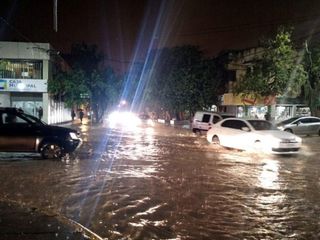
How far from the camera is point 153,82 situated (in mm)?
54656

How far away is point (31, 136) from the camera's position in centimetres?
1574

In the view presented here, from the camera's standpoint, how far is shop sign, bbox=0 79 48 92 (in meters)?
47.5

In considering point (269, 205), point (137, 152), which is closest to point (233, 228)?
point (269, 205)

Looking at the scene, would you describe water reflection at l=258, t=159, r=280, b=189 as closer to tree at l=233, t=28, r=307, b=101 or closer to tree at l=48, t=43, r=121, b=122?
tree at l=233, t=28, r=307, b=101

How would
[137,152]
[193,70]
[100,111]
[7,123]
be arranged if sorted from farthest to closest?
[100,111]
[193,70]
[137,152]
[7,123]

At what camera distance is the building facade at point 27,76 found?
156 feet

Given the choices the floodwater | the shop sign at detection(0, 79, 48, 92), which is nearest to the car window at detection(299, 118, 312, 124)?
the floodwater

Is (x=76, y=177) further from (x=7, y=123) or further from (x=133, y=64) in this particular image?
(x=133, y=64)

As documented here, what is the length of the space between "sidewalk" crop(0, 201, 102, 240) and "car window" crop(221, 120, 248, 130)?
13805mm

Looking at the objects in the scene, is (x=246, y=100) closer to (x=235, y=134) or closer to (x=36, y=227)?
(x=235, y=134)

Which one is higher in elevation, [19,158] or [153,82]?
[153,82]

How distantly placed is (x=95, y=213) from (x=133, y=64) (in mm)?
58624

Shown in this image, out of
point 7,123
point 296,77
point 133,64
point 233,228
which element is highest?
point 133,64

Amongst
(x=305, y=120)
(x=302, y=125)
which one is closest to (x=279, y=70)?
(x=305, y=120)
